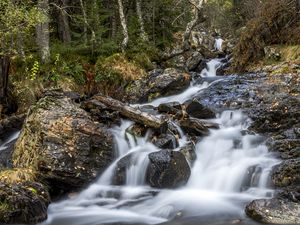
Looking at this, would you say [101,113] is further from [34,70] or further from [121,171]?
[34,70]

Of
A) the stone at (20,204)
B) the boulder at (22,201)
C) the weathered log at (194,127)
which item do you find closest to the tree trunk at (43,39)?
the weathered log at (194,127)

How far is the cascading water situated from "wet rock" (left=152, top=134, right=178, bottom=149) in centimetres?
17

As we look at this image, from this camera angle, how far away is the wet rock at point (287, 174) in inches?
330

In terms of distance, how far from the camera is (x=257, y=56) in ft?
59.1

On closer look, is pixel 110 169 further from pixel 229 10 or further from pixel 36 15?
pixel 229 10

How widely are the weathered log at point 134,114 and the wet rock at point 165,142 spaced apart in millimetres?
343

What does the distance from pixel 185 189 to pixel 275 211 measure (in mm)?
2572

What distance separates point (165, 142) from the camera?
10258mm

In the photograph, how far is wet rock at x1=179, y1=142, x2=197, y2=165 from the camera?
9984mm

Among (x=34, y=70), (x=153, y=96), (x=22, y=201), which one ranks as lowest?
(x=22, y=201)

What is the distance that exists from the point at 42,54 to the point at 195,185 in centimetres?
930

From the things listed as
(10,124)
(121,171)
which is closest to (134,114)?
(121,171)

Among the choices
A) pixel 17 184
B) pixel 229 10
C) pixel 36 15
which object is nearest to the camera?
pixel 17 184

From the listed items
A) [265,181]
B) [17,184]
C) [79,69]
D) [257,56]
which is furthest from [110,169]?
[257,56]
